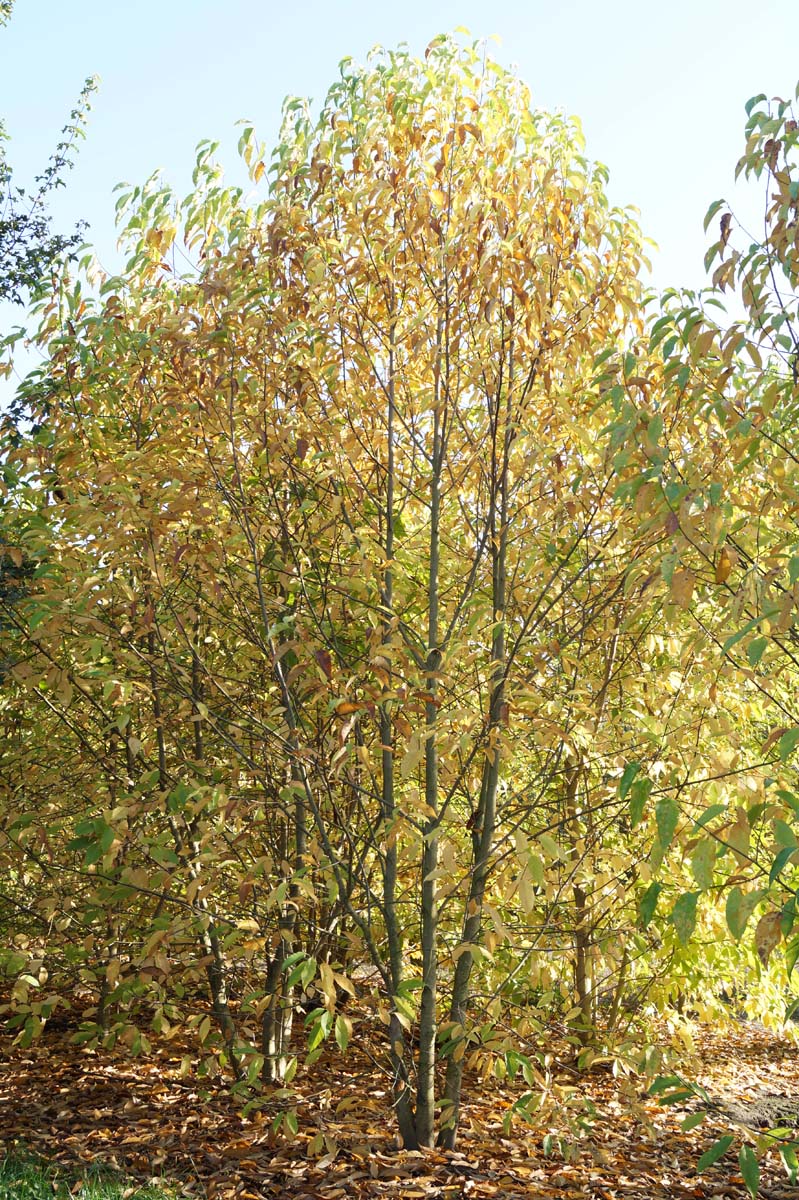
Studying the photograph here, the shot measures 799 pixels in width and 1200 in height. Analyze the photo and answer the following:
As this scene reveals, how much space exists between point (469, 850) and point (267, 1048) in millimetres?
1406

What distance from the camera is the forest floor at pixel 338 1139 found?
3.58m

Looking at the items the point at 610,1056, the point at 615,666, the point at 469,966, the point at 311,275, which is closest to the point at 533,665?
the point at 615,666

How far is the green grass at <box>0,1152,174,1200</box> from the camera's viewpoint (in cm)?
315

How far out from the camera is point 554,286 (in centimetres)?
380

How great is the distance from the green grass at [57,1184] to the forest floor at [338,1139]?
0.09 metres

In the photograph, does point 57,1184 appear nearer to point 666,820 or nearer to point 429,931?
point 429,931

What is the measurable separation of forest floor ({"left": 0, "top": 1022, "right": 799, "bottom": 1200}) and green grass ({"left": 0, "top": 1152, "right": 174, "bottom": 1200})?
93 millimetres

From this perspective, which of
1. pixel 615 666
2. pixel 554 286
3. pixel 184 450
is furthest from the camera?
pixel 615 666

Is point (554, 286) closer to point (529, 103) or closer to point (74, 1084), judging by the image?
point (529, 103)

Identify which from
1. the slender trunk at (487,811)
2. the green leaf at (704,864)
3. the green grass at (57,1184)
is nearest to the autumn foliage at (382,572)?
the slender trunk at (487,811)

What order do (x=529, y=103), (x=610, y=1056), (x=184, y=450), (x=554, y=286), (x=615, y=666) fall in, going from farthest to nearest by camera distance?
(x=615, y=666) → (x=184, y=450) → (x=529, y=103) → (x=554, y=286) → (x=610, y=1056)

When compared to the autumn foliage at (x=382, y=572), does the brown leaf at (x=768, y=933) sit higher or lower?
lower

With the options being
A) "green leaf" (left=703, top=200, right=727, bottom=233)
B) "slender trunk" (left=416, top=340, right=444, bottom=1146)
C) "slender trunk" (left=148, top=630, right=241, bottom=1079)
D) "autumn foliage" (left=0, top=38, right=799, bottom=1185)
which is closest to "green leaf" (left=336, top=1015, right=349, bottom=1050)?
"autumn foliage" (left=0, top=38, right=799, bottom=1185)

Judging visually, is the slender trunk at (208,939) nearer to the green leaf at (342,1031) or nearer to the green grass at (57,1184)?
the green grass at (57,1184)
